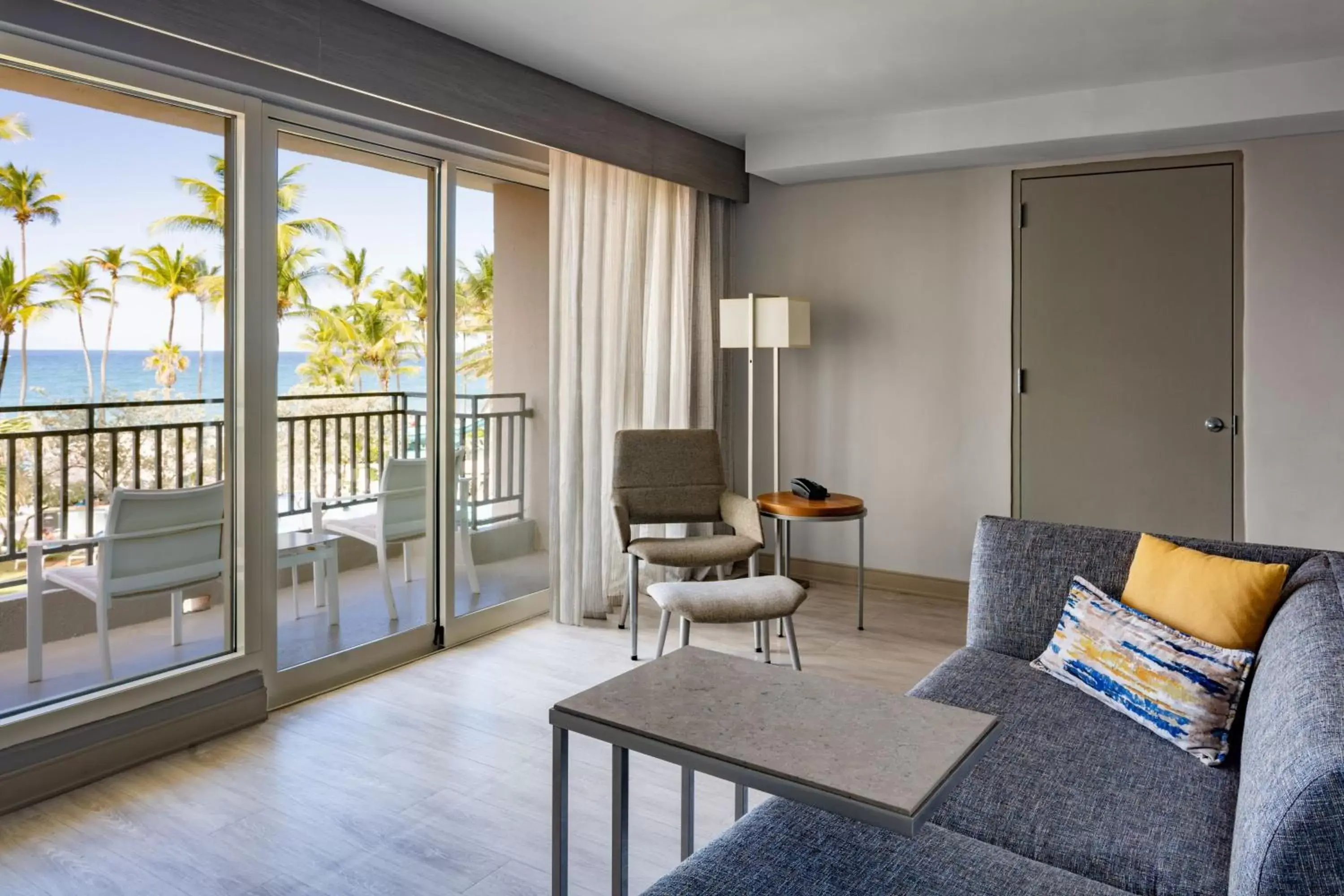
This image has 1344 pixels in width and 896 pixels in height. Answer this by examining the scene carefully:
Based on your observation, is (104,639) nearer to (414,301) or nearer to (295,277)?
(295,277)

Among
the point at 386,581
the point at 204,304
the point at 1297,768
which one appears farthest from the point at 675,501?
→ the point at 1297,768

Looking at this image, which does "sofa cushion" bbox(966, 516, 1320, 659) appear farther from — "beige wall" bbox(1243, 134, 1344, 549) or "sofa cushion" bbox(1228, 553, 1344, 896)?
"beige wall" bbox(1243, 134, 1344, 549)

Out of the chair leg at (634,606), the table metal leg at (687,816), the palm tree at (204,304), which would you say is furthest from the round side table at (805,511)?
the palm tree at (204,304)

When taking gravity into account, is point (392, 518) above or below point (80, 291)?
below

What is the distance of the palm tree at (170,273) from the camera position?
2.89 meters

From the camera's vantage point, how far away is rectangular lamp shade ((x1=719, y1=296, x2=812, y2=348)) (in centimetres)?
466

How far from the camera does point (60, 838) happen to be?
7.92 ft

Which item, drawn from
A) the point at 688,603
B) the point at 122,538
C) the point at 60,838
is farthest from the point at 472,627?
the point at 60,838

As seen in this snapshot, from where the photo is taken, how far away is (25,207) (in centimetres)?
258

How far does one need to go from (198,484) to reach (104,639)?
56 centimetres

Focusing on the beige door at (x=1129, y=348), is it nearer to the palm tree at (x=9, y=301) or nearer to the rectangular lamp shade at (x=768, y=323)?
the rectangular lamp shade at (x=768, y=323)

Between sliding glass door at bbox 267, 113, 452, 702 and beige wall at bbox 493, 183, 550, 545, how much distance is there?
0.40m

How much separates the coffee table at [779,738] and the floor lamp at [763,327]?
293 cm

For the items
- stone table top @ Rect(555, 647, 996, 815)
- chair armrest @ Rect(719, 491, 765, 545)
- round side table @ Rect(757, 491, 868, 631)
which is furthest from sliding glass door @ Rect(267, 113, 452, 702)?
stone table top @ Rect(555, 647, 996, 815)
